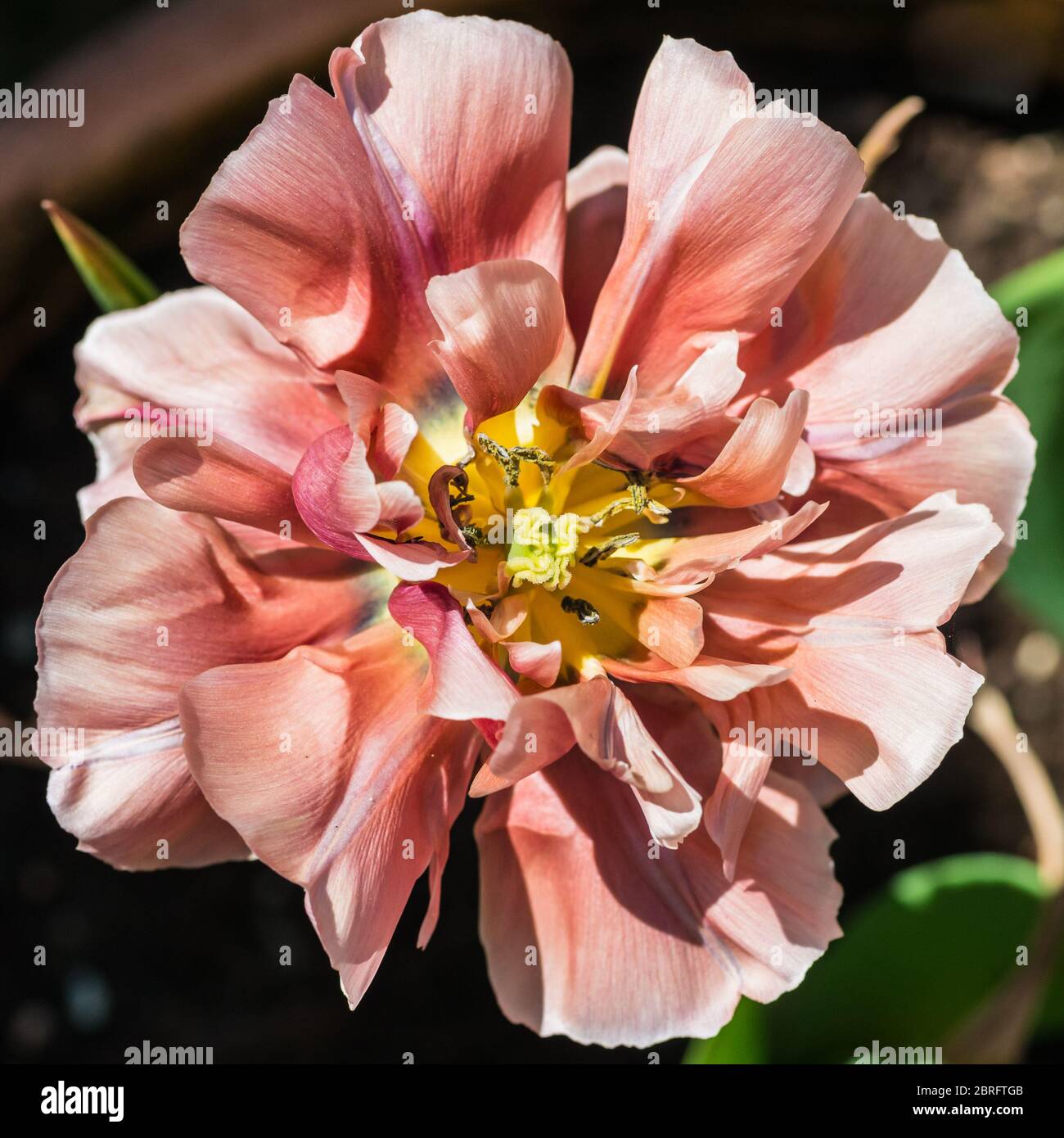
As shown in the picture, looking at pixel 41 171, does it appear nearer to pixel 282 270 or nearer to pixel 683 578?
pixel 282 270

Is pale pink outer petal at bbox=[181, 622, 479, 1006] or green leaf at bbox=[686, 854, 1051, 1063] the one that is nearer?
pale pink outer petal at bbox=[181, 622, 479, 1006]

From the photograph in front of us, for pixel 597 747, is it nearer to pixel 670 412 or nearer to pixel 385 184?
pixel 670 412

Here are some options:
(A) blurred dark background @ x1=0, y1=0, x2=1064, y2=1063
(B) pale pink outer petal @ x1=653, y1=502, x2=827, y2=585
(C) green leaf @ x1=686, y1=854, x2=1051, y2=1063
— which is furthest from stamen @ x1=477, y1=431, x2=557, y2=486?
(C) green leaf @ x1=686, y1=854, x2=1051, y2=1063

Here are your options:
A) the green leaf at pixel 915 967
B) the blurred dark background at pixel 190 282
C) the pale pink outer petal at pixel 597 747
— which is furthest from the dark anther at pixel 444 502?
the green leaf at pixel 915 967

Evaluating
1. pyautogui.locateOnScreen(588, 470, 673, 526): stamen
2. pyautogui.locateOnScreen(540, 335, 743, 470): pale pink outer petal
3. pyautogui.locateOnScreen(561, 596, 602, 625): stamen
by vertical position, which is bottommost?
pyautogui.locateOnScreen(561, 596, 602, 625): stamen

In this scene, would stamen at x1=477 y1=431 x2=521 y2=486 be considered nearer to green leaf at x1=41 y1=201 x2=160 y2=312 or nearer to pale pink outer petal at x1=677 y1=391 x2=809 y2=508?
pale pink outer petal at x1=677 y1=391 x2=809 y2=508

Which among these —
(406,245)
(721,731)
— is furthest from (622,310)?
(721,731)
